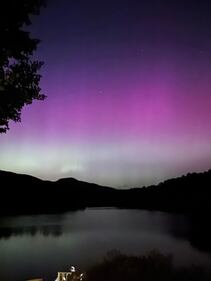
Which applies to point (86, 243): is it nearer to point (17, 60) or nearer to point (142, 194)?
point (142, 194)

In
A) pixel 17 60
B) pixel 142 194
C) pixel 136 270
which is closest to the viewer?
pixel 17 60

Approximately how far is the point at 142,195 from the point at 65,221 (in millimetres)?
25978

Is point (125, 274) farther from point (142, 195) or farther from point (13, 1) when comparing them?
point (142, 195)

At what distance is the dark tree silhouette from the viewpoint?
6.53m

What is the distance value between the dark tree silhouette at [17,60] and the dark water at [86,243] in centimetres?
1265

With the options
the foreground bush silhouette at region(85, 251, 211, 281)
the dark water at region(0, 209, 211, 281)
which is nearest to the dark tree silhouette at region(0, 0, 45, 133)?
the foreground bush silhouette at region(85, 251, 211, 281)

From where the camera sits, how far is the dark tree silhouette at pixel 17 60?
6529 millimetres

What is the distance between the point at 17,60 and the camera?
7027 millimetres

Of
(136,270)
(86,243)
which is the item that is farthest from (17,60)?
(86,243)

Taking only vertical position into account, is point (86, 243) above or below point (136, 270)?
above

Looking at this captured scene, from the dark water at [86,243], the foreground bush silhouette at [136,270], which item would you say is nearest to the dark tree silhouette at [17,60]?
the foreground bush silhouette at [136,270]

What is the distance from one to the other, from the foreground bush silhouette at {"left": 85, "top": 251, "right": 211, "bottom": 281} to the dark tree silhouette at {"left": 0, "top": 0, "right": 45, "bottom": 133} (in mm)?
6230

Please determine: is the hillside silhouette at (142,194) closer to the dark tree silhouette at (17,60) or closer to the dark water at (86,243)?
the dark water at (86,243)

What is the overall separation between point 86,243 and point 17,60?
25204 millimetres
